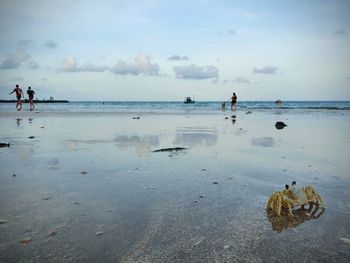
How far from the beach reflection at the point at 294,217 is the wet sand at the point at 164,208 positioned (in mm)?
25

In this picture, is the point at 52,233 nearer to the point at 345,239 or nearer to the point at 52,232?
the point at 52,232

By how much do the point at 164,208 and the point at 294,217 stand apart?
1.80 metres

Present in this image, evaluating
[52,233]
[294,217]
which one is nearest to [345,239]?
[294,217]

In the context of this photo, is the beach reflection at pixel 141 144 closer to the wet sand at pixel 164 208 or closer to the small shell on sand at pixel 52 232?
the wet sand at pixel 164 208

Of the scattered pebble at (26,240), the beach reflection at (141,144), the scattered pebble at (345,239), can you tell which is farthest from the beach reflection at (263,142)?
the scattered pebble at (26,240)

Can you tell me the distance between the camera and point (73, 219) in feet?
11.9

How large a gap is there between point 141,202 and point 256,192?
6.41 feet

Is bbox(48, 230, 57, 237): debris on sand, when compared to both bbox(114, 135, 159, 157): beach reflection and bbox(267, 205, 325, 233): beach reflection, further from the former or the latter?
bbox(114, 135, 159, 157): beach reflection

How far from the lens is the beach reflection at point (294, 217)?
3612mm

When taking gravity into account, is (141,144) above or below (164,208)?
above

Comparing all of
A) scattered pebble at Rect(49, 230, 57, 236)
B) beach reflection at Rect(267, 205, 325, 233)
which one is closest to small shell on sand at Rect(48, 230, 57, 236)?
scattered pebble at Rect(49, 230, 57, 236)

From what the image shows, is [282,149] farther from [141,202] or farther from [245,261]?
[245,261]

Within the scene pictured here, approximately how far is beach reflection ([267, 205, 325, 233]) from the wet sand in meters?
0.03

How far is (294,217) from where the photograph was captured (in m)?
3.88
